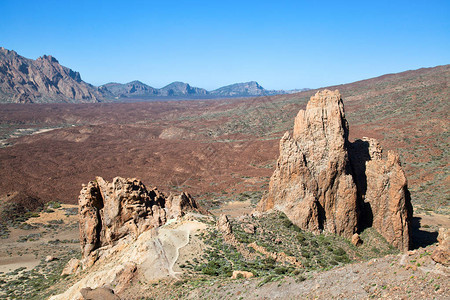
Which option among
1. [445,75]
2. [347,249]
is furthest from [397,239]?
[445,75]

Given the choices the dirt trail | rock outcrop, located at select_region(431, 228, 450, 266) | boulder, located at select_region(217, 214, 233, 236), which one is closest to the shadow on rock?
boulder, located at select_region(217, 214, 233, 236)

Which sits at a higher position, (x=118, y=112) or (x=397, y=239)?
A: (x=118, y=112)

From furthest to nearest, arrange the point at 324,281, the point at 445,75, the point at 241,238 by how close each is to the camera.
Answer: the point at 445,75 < the point at 241,238 < the point at 324,281

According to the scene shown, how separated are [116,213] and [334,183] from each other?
15712mm

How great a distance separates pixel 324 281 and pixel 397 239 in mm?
12016

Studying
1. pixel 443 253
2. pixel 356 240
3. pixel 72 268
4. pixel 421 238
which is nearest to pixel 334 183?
pixel 356 240

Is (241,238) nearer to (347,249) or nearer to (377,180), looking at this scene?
(347,249)

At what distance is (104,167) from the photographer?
7525cm

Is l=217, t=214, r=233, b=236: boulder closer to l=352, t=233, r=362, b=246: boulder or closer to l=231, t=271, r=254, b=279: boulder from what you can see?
l=231, t=271, r=254, b=279: boulder

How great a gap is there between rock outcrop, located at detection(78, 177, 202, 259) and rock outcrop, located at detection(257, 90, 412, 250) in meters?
8.56

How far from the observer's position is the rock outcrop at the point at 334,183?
22.4 metres

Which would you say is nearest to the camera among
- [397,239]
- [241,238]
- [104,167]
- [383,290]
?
[383,290]

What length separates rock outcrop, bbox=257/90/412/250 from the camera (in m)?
22.4

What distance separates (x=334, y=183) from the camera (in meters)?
23.2
